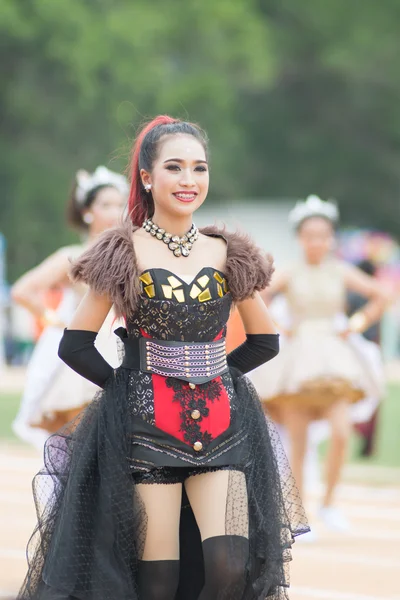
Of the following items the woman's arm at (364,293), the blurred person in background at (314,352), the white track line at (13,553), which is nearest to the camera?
the white track line at (13,553)

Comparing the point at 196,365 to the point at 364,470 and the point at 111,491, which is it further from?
the point at 364,470

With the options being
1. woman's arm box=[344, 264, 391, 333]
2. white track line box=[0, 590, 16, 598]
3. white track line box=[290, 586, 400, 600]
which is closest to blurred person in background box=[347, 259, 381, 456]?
woman's arm box=[344, 264, 391, 333]

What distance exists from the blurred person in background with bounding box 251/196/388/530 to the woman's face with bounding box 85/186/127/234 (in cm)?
187

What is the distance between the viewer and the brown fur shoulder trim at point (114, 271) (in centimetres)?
462

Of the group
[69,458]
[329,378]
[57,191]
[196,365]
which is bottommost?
[69,458]

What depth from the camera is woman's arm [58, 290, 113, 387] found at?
15.4ft

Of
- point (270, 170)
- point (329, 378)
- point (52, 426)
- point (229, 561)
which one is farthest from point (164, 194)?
point (270, 170)

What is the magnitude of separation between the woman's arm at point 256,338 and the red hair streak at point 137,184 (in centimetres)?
52

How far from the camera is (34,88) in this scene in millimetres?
34250

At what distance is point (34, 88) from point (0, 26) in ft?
6.45

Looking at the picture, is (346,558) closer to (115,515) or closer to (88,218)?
(88,218)

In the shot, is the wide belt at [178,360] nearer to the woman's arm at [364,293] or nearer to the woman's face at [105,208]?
the woman's face at [105,208]

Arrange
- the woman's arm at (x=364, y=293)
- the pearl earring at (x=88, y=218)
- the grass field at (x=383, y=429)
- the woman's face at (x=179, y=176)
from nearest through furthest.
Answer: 1. the woman's face at (x=179, y=176)
2. the pearl earring at (x=88, y=218)
3. the woman's arm at (x=364, y=293)
4. the grass field at (x=383, y=429)


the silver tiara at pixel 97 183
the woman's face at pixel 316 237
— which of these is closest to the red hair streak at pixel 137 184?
the silver tiara at pixel 97 183
